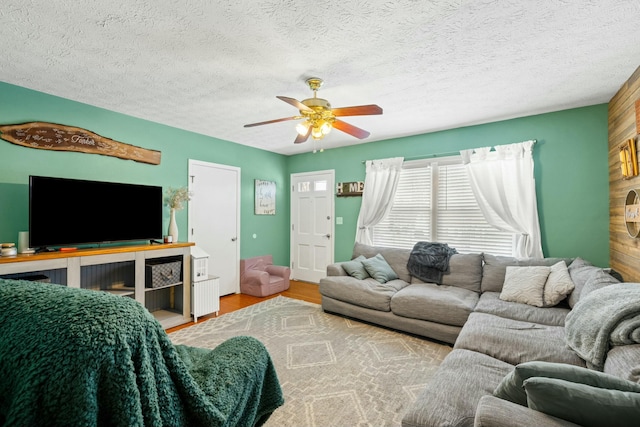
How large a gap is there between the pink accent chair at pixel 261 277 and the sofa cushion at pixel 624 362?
3941mm

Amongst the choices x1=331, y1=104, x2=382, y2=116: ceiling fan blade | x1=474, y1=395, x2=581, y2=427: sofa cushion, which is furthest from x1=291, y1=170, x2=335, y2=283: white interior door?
x1=474, y1=395, x2=581, y2=427: sofa cushion

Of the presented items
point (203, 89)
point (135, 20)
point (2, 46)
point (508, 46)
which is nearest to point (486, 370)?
point (508, 46)

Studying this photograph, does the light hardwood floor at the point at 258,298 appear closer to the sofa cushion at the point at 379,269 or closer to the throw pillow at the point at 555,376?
the sofa cushion at the point at 379,269

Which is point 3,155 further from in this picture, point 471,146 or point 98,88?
point 471,146

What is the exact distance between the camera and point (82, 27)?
1909 mm

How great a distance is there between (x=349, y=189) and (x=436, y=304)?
2.60 m

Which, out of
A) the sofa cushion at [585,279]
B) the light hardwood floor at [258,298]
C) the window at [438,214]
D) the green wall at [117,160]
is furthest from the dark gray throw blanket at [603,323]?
the green wall at [117,160]

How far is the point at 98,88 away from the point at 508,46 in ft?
12.0

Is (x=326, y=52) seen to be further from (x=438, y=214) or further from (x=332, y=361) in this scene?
(x=438, y=214)

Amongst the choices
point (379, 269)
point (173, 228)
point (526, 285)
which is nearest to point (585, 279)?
point (526, 285)

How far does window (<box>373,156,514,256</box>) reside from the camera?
389cm

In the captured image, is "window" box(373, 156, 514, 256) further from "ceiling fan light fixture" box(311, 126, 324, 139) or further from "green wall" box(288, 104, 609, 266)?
"ceiling fan light fixture" box(311, 126, 324, 139)

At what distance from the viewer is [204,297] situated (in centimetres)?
369

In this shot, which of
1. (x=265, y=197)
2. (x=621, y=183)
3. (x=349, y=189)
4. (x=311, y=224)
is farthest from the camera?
(x=311, y=224)
